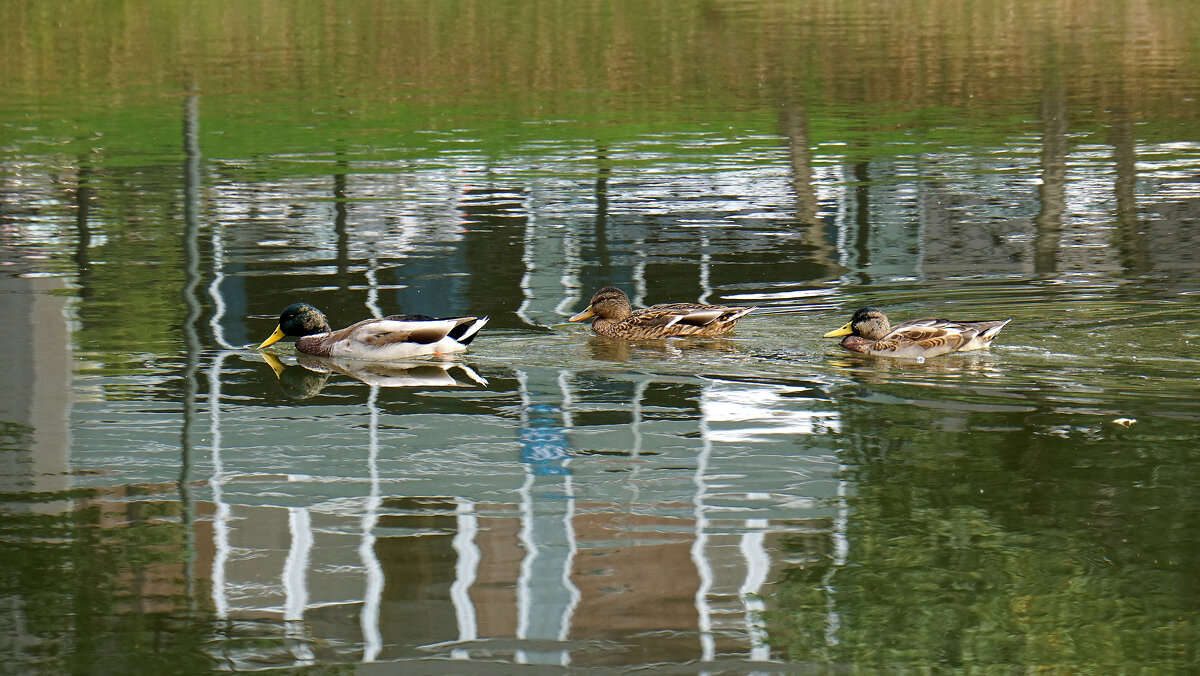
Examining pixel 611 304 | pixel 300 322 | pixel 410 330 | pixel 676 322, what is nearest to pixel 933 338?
pixel 676 322

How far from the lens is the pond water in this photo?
6613mm

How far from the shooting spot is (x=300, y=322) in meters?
11.9

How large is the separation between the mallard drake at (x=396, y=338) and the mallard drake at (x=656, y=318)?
0.93 metres

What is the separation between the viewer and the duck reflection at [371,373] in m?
10.9

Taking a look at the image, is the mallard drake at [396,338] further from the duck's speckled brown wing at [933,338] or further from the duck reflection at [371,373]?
the duck's speckled brown wing at [933,338]

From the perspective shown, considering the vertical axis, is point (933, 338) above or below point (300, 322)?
below

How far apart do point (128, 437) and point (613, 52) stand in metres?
32.7

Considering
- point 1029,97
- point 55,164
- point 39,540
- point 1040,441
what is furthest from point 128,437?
point 1029,97

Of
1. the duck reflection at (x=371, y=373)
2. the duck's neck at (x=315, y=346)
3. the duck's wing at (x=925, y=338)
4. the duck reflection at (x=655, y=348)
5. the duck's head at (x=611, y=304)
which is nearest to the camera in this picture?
the duck reflection at (x=371, y=373)

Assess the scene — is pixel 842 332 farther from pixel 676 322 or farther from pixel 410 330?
pixel 410 330

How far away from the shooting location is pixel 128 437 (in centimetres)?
941

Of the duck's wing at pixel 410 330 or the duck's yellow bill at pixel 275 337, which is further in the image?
the duck's yellow bill at pixel 275 337

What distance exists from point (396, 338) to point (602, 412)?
211cm

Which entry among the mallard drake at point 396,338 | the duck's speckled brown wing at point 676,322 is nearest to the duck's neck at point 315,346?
the mallard drake at point 396,338
